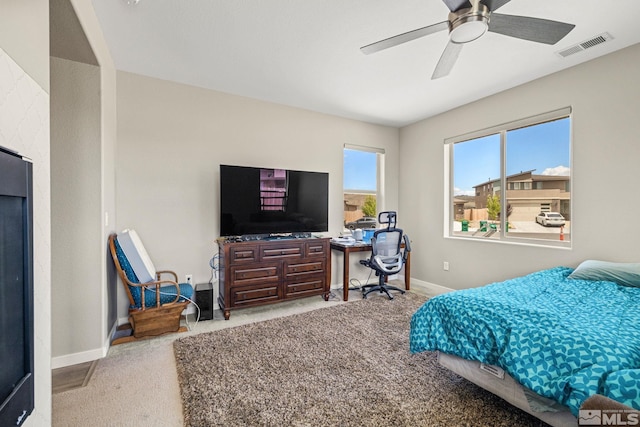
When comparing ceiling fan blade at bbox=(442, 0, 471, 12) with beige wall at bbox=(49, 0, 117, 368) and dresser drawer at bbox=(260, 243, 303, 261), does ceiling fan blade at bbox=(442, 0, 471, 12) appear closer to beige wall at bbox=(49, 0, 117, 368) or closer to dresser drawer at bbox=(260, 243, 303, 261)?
beige wall at bbox=(49, 0, 117, 368)

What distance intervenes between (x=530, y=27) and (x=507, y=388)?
2.21 metres

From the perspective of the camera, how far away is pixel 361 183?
4699mm

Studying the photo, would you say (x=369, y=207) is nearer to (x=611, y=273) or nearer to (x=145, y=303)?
(x=611, y=273)

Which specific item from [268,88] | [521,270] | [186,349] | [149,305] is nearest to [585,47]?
[521,270]

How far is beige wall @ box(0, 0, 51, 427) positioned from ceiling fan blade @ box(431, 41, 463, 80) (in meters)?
2.27

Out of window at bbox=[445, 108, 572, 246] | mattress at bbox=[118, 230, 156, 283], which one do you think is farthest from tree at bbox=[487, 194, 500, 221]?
mattress at bbox=[118, 230, 156, 283]

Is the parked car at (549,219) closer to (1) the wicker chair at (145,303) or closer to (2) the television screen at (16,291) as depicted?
(1) the wicker chair at (145,303)

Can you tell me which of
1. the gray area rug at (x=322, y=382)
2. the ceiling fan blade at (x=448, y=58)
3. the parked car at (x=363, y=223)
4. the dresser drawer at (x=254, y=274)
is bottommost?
the gray area rug at (x=322, y=382)

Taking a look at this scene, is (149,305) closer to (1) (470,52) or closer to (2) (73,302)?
(2) (73,302)

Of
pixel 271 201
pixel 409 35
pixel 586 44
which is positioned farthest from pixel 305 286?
pixel 586 44

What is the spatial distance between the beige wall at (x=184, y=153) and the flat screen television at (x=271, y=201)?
307 millimetres

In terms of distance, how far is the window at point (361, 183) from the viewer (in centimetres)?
455

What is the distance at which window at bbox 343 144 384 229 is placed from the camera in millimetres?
4547

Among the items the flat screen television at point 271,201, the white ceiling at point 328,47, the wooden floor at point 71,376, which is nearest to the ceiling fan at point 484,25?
the white ceiling at point 328,47
